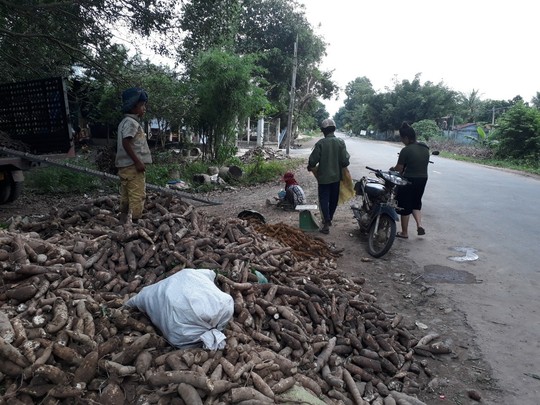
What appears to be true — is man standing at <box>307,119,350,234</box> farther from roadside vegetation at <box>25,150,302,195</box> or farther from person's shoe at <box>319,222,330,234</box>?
roadside vegetation at <box>25,150,302,195</box>

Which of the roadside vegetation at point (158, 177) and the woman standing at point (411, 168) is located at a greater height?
the woman standing at point (411, 168)

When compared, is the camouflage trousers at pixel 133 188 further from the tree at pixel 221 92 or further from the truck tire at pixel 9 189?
the tree at pixel 221 92

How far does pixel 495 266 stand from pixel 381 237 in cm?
156

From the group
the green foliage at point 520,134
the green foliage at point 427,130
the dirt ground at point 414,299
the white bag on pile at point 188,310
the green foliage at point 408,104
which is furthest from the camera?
the green foliage at point 408,104

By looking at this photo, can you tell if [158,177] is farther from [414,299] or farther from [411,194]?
[414,299]

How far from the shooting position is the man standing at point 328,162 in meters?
6.58

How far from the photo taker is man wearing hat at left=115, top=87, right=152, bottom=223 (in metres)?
4.69

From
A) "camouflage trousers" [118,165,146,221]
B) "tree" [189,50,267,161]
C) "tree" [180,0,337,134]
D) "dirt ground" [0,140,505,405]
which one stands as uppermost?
"tree" [180,0,337,134]

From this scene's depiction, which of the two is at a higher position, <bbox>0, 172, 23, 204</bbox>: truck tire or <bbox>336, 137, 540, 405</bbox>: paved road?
<bbox>0, 172, 23, 204</bbox>: truck tire

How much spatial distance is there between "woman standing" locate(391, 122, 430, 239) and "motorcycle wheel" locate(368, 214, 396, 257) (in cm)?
56

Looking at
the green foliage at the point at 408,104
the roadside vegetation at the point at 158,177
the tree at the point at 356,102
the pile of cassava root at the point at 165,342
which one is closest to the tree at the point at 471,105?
the green foliage at the point at 408,104

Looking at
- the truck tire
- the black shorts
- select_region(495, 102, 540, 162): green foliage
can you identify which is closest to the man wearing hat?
the truck tire

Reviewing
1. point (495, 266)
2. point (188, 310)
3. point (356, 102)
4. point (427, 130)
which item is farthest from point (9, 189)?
point (356, 102)

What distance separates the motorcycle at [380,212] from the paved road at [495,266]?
518 millimetres
